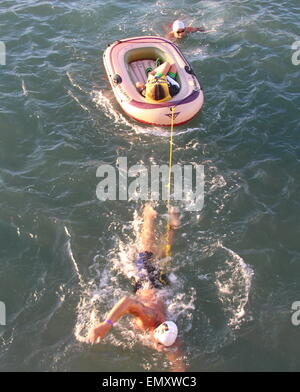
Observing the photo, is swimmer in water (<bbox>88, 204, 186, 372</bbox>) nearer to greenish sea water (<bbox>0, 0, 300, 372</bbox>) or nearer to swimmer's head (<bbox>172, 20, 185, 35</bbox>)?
greenish sea water (<bbox>0, 0, 300, 372</bbox>)

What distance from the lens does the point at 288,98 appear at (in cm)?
978

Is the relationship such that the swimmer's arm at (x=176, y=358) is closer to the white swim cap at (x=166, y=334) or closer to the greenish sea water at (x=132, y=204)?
the greenish sea water at (x=132, y=204)

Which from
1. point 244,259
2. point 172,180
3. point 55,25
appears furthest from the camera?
point 55,25

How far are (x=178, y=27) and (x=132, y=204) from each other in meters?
6.22

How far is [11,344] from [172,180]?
4.23m

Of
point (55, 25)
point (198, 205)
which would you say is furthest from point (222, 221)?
point (55, 25)

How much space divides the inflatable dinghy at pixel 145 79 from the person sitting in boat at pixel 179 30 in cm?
107

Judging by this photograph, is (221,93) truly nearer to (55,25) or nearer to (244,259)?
(244,259)

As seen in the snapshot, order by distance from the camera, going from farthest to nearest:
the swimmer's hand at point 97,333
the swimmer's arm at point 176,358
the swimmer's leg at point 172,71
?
the swimmer's leg at point 172,71
the swimmer's arm at point 176,358
the swimmer's hand at point 97,333

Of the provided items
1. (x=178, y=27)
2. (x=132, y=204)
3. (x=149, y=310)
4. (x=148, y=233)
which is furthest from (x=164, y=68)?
(x=149, y=310)

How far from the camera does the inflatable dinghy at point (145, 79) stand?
8.85 metres

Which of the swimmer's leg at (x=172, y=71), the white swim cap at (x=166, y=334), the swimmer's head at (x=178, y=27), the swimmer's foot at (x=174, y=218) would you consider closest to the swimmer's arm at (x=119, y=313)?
the white swim cap at (x=166, y=334)

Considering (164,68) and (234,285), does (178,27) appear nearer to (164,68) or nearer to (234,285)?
(164,68)

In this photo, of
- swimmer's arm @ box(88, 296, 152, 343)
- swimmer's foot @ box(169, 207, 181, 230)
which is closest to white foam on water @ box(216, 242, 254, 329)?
swimmer's foot @ box(169, 207, 181, 230)
